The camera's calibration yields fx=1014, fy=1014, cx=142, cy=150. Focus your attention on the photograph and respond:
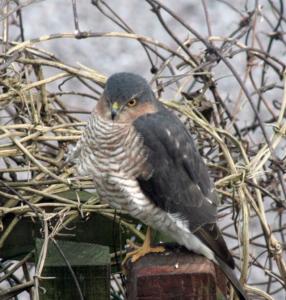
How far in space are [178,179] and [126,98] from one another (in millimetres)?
307

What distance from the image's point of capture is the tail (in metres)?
2.66

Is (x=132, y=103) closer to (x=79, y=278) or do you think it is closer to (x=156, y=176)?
(x=156, y=176)

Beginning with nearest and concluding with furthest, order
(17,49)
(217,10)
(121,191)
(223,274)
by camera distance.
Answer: (223,274)
(121,191)
(17,49)
(217,10)

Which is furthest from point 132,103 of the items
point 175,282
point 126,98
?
point 175,282

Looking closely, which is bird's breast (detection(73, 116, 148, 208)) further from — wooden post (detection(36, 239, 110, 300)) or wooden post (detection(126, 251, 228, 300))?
wooden post (detection(126, 251, 228, 300))

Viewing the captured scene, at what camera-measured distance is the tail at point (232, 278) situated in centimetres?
266

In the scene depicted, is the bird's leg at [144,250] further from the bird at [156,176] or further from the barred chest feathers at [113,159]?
the barred chest feathers at [113,159]

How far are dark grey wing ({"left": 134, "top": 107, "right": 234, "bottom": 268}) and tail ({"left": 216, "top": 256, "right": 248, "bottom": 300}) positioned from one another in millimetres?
120

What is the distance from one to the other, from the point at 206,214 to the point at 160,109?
36 cm

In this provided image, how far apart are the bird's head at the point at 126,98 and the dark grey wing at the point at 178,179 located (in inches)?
4.8

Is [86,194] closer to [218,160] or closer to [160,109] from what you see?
[160,109]

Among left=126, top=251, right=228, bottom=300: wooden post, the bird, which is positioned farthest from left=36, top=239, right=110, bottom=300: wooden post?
the bird

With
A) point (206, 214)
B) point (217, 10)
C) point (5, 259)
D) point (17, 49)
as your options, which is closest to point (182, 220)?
point (206, 214)

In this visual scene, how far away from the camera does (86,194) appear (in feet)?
9.88
